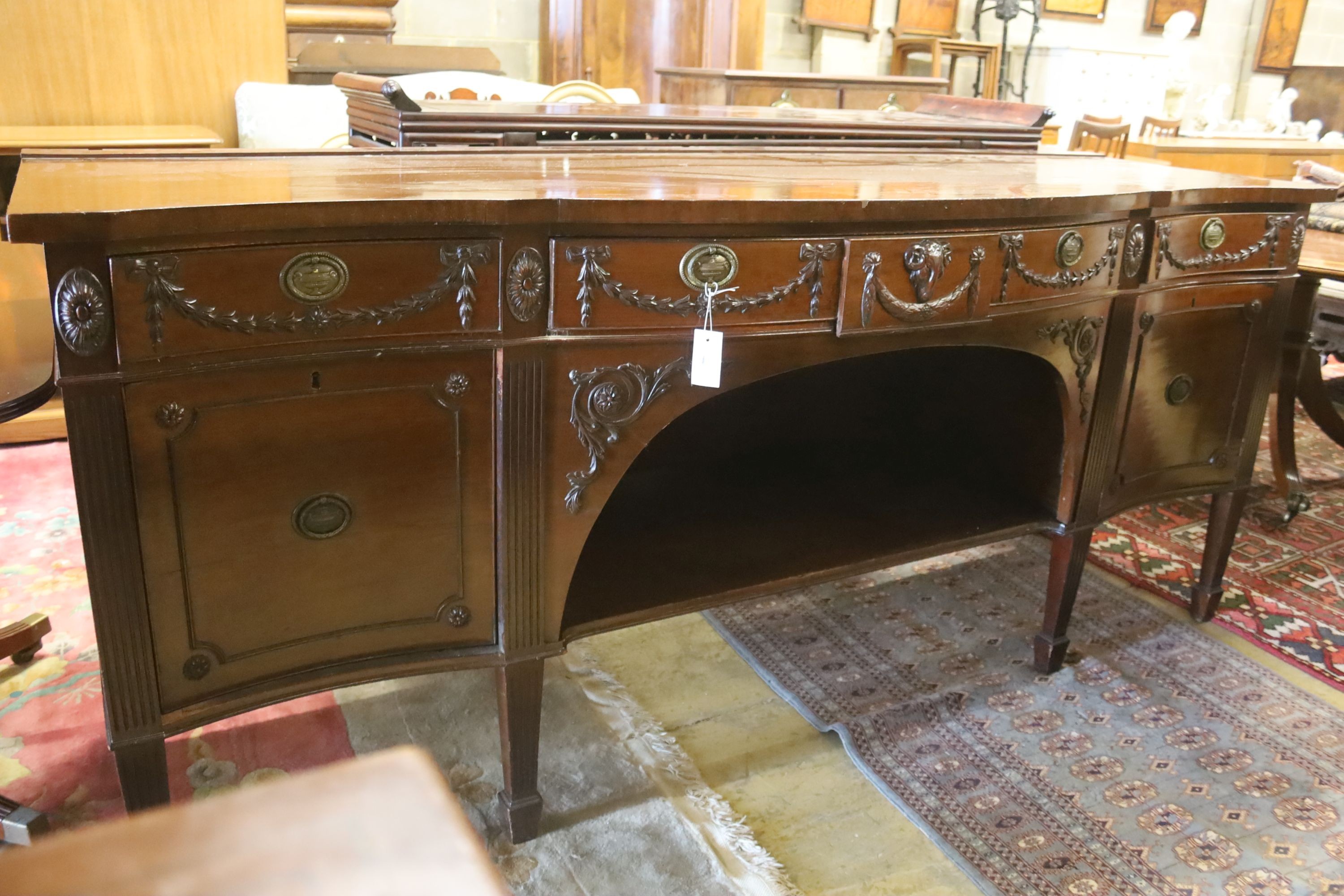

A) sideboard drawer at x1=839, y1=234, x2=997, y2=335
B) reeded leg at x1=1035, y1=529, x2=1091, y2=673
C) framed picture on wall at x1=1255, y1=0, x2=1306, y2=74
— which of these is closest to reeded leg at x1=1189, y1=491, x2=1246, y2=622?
reeded leg at x1=1035, y1=529, x2=1091, y2=673

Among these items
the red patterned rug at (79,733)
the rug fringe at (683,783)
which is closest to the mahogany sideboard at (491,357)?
the rug fringe at (683,783)

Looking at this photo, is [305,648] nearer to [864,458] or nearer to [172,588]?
[172,588]

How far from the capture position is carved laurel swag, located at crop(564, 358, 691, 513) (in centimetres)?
139

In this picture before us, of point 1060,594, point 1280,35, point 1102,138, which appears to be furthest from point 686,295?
point 1280,35

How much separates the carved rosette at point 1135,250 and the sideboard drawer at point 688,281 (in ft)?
2.18

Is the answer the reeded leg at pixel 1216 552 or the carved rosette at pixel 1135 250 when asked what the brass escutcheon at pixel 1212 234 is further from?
the reeded leg at pixel 1216 552

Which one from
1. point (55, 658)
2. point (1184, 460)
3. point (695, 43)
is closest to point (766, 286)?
point (1184, 460)

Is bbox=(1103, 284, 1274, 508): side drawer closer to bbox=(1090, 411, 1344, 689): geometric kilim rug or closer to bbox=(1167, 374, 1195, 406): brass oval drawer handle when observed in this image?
bbox=(1167, 374, 1195, 406): brass oval drawer handle

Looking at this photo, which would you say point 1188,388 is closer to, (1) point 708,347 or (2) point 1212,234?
(2) point 1212,234

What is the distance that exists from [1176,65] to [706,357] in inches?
403

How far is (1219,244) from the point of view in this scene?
197cm

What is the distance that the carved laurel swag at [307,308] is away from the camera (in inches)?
44.1

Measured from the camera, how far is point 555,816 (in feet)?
5.52

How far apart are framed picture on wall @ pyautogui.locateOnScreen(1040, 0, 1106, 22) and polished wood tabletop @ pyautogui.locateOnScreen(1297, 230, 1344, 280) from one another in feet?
21.8
